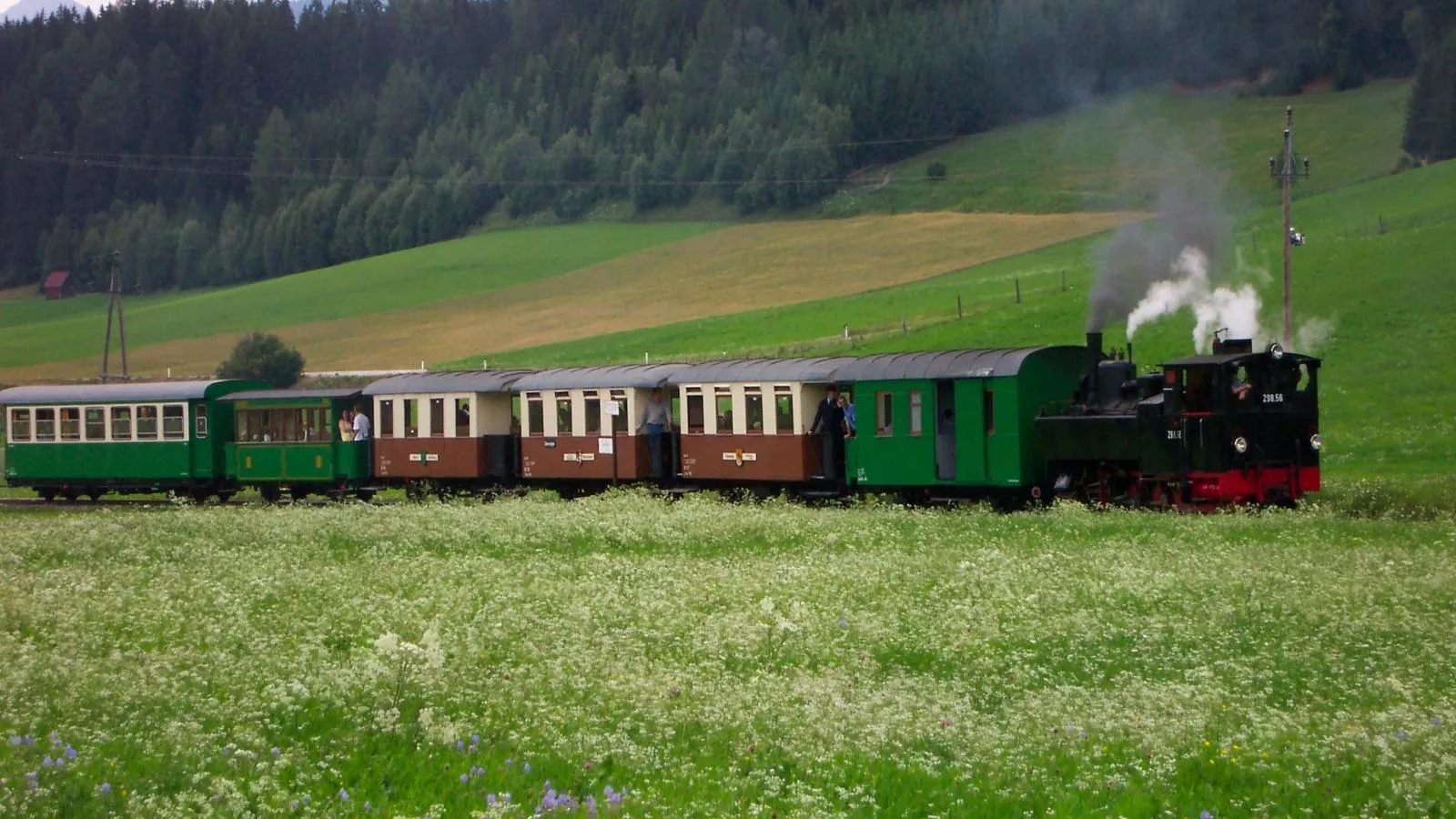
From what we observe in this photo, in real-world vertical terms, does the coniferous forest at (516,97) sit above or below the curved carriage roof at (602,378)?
above

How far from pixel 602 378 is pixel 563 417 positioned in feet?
4.63

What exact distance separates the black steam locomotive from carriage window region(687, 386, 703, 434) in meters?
9.17

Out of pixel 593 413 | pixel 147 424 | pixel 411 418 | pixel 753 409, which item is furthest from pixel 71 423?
pixel 753 409

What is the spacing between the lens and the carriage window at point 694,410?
34.3 meters

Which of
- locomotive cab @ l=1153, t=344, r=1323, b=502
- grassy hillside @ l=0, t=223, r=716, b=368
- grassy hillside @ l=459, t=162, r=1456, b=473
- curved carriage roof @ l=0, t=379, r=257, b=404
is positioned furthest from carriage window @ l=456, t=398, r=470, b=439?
grassy hillside @ l=0, t=223, r=716, b=368

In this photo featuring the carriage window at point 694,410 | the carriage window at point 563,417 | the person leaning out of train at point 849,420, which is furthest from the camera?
the carriage window at point 563,417

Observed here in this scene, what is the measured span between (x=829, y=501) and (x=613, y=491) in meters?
5.09

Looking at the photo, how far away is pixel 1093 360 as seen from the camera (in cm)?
2872

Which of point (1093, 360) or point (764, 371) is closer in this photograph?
point (1093, 360)

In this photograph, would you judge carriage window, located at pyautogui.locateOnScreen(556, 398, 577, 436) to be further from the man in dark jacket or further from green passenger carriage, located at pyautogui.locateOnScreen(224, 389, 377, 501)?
the man in dark jacket

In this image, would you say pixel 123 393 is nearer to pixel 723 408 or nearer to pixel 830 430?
pixel 723 408

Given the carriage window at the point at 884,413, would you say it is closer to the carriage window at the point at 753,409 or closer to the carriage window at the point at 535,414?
the carriage window at the point at 753,409

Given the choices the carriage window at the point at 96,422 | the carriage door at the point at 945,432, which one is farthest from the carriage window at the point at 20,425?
the carriage door at the point at 945,432

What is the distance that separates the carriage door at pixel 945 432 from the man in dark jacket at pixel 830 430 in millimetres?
2848
